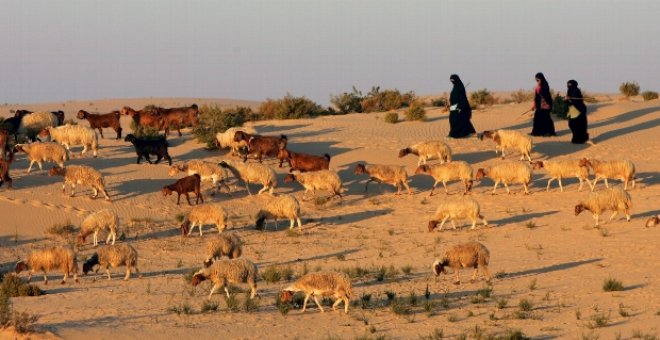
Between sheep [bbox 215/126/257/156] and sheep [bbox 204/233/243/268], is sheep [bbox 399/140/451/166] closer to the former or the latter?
sheep [bbox 215/126/257/156]

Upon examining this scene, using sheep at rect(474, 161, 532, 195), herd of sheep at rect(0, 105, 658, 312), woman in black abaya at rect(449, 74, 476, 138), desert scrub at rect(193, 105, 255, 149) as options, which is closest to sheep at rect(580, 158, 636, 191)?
herd of sheep at rect(0, 105, 658, 312)

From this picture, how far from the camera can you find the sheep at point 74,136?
3044cm

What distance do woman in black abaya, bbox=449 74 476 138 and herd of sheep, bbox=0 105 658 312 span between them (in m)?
1.64

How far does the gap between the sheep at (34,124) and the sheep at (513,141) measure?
12698 mm

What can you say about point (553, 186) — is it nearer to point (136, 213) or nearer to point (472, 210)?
point (472, 210)

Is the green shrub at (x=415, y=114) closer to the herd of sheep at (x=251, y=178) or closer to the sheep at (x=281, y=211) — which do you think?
the herd of sheep at (x=251, y=178)

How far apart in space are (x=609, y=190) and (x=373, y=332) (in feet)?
34.8

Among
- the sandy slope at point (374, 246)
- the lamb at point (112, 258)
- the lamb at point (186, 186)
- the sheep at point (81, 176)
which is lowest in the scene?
the sandy slope at point (374, 246)

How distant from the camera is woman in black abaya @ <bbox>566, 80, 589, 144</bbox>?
34.3 m

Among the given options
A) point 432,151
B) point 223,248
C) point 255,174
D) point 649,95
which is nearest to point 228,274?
point 223,248

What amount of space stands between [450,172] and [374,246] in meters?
5.46

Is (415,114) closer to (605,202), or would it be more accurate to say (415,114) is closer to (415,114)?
(415,114)

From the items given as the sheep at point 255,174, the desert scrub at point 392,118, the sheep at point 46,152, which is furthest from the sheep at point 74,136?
the desert scrub at point 392,118

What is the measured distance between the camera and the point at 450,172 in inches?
1113
